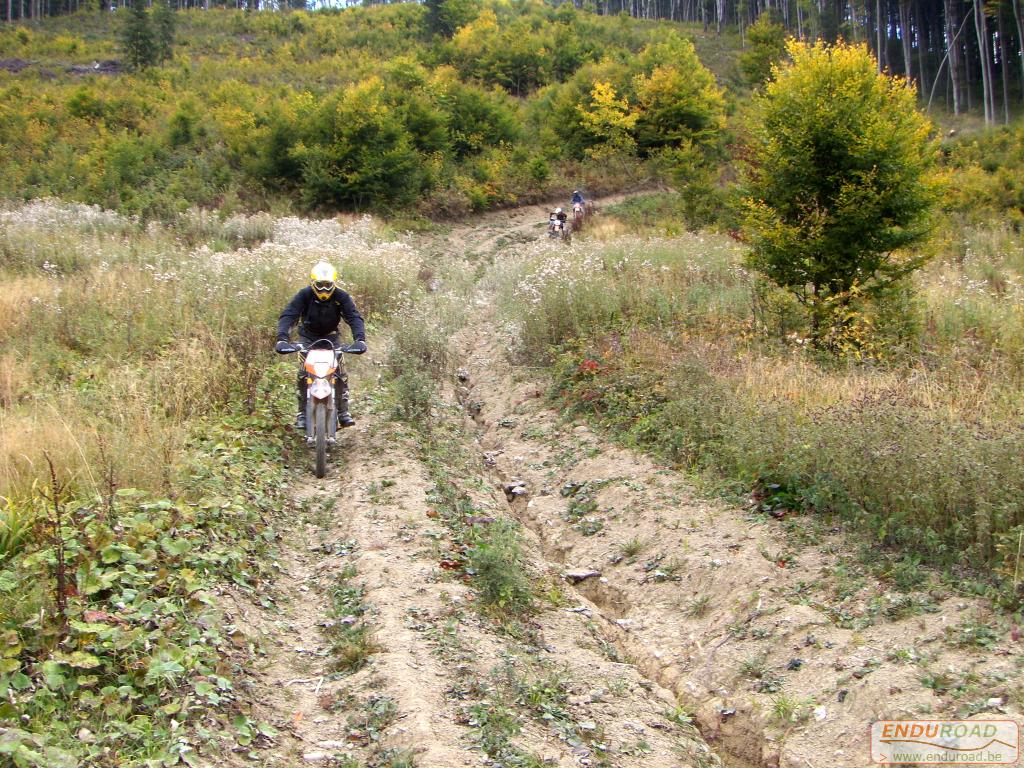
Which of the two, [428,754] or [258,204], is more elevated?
[258,204]

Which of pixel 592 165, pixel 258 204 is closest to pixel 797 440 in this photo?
pixel 258 204

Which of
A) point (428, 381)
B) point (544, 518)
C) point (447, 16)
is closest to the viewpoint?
point (544, 518)

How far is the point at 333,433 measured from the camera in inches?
354

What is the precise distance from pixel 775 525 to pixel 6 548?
20.0 feet

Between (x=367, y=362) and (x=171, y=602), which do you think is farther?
(x=367, y=362)

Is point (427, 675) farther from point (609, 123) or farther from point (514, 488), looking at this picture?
point (609, 123)

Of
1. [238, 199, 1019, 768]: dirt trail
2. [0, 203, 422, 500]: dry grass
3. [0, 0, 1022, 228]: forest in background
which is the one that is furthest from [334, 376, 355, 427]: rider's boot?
[0, 0, 1022, 228]: forest in background

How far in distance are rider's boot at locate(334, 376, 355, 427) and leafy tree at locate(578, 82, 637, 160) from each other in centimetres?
2994

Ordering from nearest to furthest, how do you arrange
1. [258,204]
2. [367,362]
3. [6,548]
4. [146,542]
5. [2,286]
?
[6,548], [146,542], [2,286], [367,362], [258,204]

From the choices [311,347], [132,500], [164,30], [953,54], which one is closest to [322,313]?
[311,347]

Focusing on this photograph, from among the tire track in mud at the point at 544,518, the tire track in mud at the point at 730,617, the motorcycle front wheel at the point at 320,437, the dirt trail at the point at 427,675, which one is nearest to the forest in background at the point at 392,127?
the tire track in mud at the point at 544,518

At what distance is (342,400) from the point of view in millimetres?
9414

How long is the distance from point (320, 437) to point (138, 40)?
1960 inches

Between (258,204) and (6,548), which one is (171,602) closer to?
(6,548)
